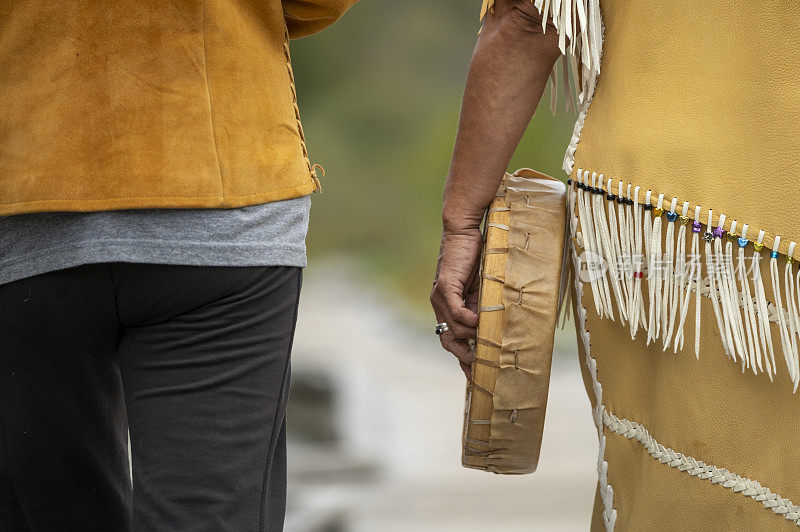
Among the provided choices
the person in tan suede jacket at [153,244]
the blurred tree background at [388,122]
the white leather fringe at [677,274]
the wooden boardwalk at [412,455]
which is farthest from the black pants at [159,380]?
the blurred tree background at [388,122]

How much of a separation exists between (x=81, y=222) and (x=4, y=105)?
137 millimetres

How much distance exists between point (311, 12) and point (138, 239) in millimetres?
328

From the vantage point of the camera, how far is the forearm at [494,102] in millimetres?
1062

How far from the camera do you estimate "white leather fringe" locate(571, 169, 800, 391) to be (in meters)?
0.79

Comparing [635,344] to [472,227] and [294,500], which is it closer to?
[472,227]

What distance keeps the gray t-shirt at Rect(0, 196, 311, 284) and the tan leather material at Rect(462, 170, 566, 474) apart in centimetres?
25

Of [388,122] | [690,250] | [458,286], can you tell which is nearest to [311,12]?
[458,286]

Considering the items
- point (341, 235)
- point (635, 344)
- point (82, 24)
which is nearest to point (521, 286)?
point (635, 344)

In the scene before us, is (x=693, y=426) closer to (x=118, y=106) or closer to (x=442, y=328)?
(x=442, y=328)

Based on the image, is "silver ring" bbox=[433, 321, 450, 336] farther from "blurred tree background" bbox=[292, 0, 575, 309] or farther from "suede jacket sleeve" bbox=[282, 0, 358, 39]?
"blurred tree background" bbox=[292, 0, 575, 309]

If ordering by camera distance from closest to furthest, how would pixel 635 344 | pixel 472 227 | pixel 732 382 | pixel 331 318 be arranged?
pixel 732 382
pixel 635 344
pixel 472 227
pixel 331 318

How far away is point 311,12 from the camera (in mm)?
1019

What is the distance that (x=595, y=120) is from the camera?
977 mm

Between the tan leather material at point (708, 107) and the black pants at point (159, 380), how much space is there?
371 millimetres
